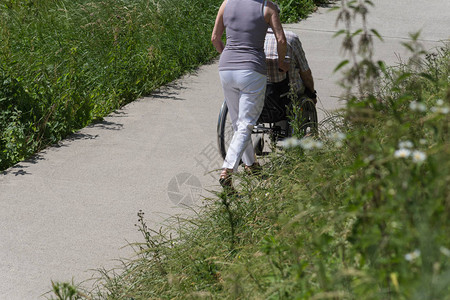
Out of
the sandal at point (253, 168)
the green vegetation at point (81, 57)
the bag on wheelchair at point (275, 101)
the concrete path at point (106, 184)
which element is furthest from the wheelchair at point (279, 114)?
the green vegetation at point (81, 57)

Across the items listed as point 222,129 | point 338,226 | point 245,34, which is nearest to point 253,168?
point 222,129

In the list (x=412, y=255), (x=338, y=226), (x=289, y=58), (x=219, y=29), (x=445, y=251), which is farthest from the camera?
(x=289, y=58)

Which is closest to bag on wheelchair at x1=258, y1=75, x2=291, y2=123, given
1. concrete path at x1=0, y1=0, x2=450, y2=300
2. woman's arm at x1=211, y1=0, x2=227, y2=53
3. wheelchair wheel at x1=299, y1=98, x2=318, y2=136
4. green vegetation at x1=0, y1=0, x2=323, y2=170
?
wheelchair wheel at x1=299, y1=98, x2=318, y2=136

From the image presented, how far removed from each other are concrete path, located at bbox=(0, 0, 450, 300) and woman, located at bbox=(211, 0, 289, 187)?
2.35ft

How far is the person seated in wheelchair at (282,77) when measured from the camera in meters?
5.67

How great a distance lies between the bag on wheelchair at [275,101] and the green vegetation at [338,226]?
511mm

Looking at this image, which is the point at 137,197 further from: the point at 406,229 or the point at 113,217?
the point at 406,229

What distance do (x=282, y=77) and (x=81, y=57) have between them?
3494mm

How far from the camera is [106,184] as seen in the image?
588 centimetres

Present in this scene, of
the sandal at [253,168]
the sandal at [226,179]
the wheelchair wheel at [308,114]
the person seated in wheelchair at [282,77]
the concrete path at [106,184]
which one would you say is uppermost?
the person seated in wheelchair at [282,77]

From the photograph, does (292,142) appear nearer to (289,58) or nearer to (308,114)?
(289,58)

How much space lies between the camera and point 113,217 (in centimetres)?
530

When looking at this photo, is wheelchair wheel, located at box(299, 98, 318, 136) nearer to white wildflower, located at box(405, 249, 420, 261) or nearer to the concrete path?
the concrete path

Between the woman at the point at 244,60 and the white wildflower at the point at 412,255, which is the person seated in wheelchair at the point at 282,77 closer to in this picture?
the woman at the point at 244,60
